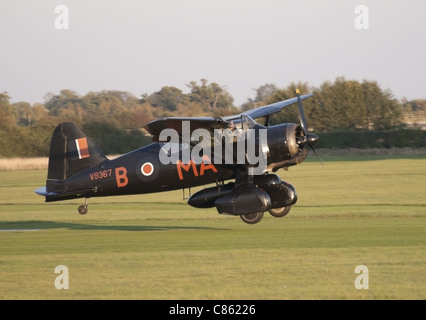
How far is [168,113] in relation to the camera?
54812 mm

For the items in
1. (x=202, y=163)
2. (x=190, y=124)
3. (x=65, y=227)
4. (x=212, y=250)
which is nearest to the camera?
(x=212, y=250)

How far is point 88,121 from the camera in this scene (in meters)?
45.9

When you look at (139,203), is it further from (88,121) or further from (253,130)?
(88,121)

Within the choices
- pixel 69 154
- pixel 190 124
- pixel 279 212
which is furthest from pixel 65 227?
pixel 279 212

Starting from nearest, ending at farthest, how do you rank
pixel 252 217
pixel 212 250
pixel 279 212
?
pixel 212 250 < pixel 252 217 < pixel 279 212

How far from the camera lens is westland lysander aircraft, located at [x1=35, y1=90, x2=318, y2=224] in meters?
17.8

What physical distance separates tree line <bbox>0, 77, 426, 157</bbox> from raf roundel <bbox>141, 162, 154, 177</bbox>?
81.8ft

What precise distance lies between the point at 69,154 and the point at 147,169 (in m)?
2.24

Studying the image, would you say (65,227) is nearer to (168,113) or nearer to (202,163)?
(202,163)

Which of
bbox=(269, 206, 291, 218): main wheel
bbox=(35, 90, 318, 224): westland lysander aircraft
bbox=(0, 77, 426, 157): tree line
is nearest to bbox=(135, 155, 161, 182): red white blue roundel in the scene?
bbox=(35, 90, 318, 224): westland lysander aircraft

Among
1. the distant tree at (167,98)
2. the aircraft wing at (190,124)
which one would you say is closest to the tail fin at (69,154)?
the aircraft wing at (190,124)

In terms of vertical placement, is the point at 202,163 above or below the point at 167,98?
below
